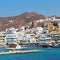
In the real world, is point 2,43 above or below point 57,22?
below

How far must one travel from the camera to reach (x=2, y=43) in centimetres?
8462

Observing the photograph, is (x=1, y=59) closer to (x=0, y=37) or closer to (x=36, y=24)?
(x=0, y=37)

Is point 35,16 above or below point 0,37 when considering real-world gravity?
above

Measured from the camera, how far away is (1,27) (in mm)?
178750

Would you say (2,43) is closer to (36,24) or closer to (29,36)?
(29,36)

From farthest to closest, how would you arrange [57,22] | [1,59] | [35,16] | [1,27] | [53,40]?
[35,16]
[1,27]
[57,22]
[53,40]
[1,59]

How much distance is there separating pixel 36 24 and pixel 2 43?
44.8 m

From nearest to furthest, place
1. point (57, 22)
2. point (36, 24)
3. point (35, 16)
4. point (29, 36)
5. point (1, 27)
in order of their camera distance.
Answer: point (29, 36), point (57, 22), point (36, 24), point (1, 27), point (35, 16)

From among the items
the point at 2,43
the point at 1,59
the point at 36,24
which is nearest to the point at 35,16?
the point at 36,24

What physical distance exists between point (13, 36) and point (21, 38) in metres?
10.8

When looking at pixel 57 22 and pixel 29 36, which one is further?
pixel 57 22

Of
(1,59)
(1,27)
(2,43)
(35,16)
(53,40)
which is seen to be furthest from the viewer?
(35,16)

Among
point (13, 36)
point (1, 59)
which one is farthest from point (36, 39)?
point (1, 59)

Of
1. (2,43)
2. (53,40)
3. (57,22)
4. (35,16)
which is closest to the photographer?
(2,43)
